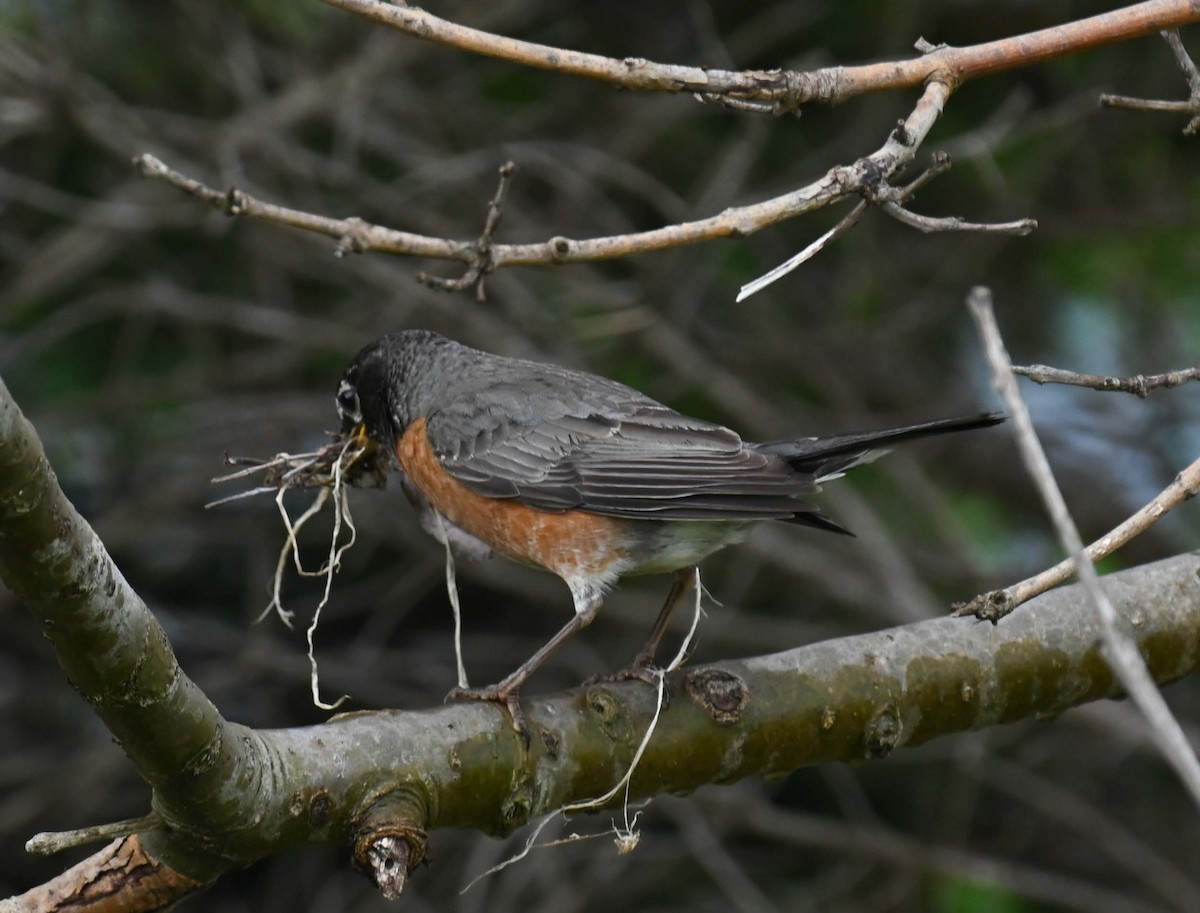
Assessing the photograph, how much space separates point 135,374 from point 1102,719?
422 cm

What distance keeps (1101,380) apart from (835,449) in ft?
3.59

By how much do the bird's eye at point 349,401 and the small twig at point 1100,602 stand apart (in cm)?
297

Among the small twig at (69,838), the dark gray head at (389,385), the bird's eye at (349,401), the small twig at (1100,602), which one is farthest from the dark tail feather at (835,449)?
the small twig at (69,838)

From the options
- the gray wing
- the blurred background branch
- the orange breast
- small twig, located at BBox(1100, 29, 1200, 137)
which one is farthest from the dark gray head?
small twig, located at BBox(1100, 29, 1200, 137)

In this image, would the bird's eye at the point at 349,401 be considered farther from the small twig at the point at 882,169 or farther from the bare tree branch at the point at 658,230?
the small twig at the point at 882,169

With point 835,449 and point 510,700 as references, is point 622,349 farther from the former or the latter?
point 510,700

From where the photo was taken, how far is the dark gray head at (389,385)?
13.5 ft

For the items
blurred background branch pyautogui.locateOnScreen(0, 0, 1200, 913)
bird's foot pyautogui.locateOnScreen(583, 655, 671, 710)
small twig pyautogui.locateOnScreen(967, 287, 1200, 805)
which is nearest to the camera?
small twig pyautogui.locateOnScreen(967, 287, 1200, 805)

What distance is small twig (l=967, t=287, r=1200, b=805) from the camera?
126 cm

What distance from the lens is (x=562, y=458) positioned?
3.79 m

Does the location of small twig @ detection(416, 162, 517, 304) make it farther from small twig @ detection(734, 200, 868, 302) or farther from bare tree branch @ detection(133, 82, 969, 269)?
small twig @ detection(734, 200, 868, 302)

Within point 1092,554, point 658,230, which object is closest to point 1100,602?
point 1092,554

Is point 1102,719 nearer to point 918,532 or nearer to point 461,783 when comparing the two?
point 918,532

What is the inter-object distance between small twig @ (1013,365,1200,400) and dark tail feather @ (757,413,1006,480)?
70 cm
